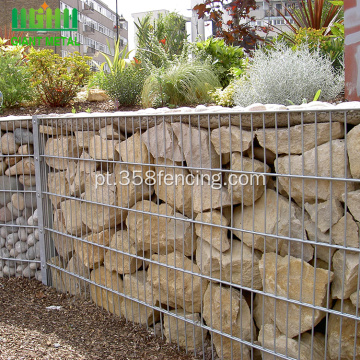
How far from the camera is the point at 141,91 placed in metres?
6.06

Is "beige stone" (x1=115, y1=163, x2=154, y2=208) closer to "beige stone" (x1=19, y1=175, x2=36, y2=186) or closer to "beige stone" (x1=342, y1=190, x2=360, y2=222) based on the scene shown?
"beige stone" (x1=19, y1=175, x2=36, y2=186)

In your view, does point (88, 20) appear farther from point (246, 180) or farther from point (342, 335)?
point (342, 335)

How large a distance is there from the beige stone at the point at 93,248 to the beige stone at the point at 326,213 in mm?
1656

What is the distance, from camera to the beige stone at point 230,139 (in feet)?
7.82

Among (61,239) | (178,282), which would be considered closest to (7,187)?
(61,239)

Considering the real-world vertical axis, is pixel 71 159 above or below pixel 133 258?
above

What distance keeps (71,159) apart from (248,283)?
1811mm

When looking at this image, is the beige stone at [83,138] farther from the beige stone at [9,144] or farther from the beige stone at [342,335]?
the beige stone at [342,335]

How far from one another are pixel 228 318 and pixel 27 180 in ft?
7.81

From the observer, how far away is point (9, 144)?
156 inches

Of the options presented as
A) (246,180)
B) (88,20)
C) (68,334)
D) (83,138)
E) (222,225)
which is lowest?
(68,334)

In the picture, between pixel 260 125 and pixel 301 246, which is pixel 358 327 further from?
pixel 260 125

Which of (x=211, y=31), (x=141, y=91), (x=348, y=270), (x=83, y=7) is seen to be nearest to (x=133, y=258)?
(x=348, y=270)

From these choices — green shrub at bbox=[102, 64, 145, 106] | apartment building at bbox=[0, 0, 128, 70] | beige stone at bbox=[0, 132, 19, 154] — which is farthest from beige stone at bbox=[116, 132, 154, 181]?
apartment building at bbox=[0, 0, 128, 70]
